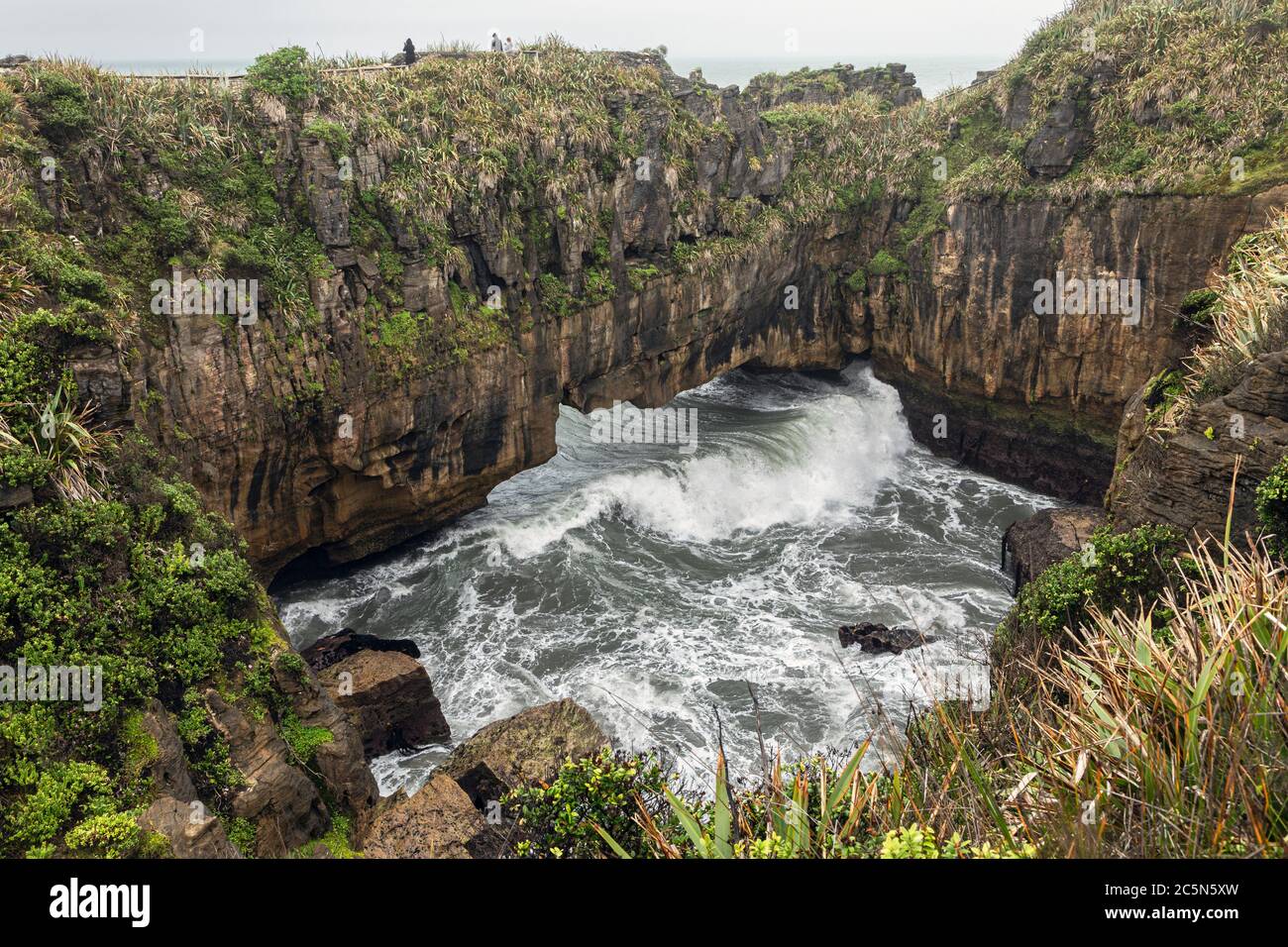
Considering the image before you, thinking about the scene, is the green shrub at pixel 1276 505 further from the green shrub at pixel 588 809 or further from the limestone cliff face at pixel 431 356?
the limestone cliff face at pixel 431 356

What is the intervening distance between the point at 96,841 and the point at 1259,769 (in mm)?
9941

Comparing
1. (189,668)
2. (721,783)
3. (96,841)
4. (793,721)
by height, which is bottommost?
(793,721)

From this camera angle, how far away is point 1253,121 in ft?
67.1

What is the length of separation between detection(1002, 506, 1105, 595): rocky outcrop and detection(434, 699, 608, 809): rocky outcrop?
10.6m

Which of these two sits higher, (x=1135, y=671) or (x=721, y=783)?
(x=1135, y=671)

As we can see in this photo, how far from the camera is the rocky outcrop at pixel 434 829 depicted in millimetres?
10492

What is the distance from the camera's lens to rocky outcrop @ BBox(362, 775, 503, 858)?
34.4 ft

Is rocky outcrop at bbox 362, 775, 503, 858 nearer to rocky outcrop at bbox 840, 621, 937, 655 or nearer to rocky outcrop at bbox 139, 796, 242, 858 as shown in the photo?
rocky outcrop at bbox 139, 796, 242, 858

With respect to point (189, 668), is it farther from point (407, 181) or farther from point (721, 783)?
point (407, 181)

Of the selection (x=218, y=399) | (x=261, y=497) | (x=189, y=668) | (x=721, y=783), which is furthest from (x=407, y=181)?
(x=721, y=783)

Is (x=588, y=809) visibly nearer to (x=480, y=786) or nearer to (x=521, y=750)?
(x=480, y=786)

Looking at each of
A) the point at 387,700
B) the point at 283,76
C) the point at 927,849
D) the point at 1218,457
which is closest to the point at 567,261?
the point at 283,76

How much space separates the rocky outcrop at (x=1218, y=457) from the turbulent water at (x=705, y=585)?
159 inches

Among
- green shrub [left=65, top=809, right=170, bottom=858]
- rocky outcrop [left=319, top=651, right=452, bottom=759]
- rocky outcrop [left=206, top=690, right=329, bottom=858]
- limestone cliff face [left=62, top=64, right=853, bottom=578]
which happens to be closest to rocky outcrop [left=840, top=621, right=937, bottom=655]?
rocky outcrop [left=319, top=651, right=452, bottom=759]
